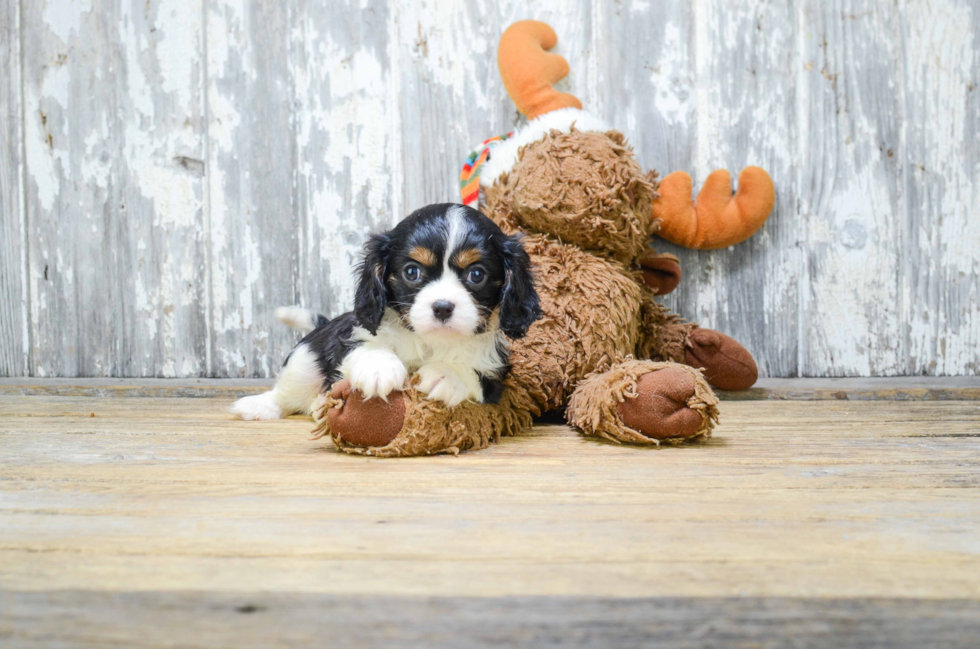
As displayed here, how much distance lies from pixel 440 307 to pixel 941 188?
219cm

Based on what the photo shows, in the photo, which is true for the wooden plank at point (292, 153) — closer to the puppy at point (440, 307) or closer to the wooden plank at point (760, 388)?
the wooden plank at point (760, 388)

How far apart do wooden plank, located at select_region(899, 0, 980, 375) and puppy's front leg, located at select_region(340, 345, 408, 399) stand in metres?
2.12

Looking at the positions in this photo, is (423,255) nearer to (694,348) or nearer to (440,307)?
(440,307)

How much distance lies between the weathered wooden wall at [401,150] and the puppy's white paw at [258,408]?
568 mm

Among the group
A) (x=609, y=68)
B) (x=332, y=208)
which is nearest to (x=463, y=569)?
(x=332, y=208)

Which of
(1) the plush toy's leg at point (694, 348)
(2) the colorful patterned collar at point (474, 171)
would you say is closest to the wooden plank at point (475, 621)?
(1) the plush toy's leg at point (694, 348)

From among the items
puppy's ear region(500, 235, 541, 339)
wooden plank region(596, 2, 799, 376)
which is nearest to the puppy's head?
puppy's ear region(500, 235, 541, 339)

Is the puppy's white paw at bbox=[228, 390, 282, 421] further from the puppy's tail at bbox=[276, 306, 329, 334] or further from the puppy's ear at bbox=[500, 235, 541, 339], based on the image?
the puppy's ear at bbox=[500, 235, 541, 339]

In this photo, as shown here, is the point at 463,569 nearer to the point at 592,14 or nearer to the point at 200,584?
the point at 200,584

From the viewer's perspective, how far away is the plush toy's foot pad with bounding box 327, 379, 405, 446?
149cm

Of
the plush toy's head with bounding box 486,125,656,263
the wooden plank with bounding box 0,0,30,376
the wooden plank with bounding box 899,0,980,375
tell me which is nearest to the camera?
the plush toy's head with bounding box 486,125,656,263

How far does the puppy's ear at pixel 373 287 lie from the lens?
1.60 metres

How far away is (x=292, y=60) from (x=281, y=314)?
1033mm

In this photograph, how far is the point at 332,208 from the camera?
257 cm
